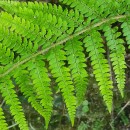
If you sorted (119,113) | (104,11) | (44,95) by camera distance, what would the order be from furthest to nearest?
(119,113) → (104,11) → (44,95)

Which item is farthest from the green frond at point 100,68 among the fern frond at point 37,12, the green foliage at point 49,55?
the fern frond at point 37,12

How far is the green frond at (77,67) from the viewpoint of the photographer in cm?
172

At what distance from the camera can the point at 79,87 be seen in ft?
5.65

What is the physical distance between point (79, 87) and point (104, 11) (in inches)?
19.0

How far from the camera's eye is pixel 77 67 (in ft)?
5.71

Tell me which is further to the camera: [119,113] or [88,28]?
[119,113]

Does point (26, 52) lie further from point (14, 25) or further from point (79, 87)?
point (79, 87)

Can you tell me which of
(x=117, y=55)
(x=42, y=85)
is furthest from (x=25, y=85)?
(x=117, y=55)

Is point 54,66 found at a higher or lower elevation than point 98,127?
higher

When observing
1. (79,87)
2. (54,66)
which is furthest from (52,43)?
(79,87)

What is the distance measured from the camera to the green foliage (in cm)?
172

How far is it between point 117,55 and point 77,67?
0.78 feet

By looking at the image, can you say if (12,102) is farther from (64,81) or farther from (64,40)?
(64,40)

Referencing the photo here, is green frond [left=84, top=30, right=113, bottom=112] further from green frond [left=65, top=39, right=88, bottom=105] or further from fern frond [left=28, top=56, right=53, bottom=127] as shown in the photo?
fern frond [left=28, top=56, right=53, bottom=127]
